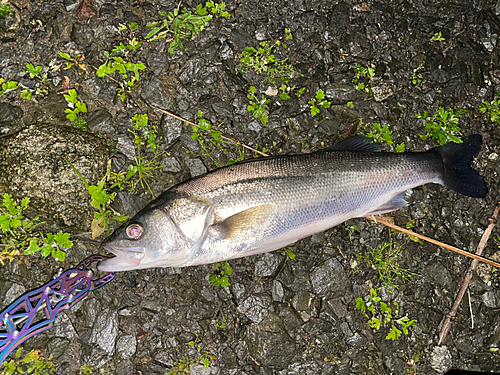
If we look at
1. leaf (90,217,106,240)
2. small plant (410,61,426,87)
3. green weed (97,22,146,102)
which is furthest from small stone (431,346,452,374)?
green weed (97,22,146,102)

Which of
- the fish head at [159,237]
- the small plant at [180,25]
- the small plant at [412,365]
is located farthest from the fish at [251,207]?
the small plant at [412,365]

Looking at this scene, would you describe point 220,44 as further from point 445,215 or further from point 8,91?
point 445,215

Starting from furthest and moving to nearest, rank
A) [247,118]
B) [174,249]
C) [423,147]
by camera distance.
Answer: [423,147] → [247,118] → [174,249]

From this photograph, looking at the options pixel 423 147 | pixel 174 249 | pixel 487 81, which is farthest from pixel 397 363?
pixel 487 81

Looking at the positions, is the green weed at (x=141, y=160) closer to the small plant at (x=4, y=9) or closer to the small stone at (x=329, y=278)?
the small plant at (x=4, y=9)

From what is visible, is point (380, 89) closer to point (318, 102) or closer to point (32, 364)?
→ point (318, 102)

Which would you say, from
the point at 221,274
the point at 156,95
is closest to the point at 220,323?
the point at 221,274
